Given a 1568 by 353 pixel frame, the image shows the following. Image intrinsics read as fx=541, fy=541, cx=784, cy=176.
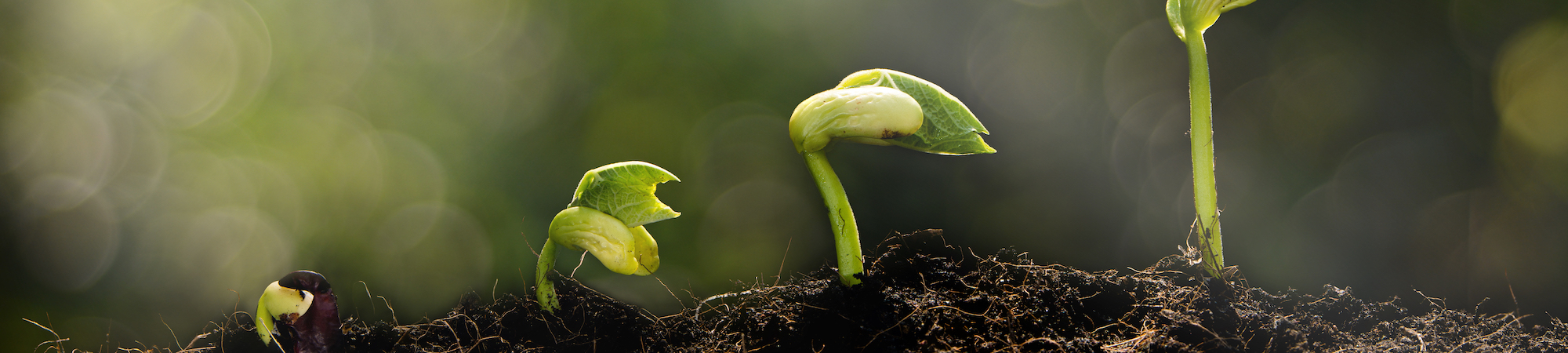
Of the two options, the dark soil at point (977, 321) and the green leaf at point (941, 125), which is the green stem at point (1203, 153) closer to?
the dark soil at point (977, 321)

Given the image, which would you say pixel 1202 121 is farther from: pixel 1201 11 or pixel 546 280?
pixel 546 280

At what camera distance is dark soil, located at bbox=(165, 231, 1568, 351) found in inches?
18.6

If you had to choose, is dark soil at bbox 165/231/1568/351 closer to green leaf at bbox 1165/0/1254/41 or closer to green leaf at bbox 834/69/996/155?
green leaf at bbox 834/69/996/155

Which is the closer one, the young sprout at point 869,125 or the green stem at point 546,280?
the young sprout at point 869,125

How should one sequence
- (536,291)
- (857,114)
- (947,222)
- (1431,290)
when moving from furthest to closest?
1. (947,222)
2. (1431,290)
3. (536,291)
4. (857,114)

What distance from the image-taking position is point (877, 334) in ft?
1.51

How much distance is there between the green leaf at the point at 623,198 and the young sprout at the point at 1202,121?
1.85 feet

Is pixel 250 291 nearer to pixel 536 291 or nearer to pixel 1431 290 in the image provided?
pixel 536 291

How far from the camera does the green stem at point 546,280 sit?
566 mm

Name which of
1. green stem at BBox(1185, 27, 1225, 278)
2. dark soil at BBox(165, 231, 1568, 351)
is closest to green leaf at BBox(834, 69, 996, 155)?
dark soil at BBox(165, 231, 1568, 351)

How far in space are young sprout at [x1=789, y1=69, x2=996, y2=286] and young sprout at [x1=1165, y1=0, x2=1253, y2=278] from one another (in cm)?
27

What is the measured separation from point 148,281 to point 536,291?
0.84 metres

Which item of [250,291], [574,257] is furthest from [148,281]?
[574,257]

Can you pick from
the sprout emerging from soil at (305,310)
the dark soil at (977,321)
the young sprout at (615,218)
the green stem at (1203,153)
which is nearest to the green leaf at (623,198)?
the young sprout at (615,218)
